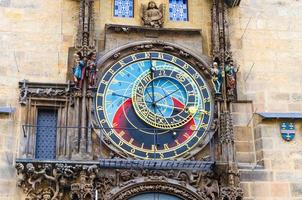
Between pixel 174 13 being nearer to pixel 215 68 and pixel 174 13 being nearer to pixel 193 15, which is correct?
pixel 193 15

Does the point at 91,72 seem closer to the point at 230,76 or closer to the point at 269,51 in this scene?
the point at 230,76

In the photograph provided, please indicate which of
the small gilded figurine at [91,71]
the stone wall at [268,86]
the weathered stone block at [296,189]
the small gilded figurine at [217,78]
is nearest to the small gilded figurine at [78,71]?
the small gilded figurine at [91,71]

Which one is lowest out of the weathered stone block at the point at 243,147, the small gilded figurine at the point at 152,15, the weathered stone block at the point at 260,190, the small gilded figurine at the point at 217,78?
the weathered stone block at the point at 260,190

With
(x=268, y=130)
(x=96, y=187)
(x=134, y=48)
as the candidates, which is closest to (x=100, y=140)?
(x=96, y=187)

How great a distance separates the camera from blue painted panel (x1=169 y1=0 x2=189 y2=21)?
14172 millimetres

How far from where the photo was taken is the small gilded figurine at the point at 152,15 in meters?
13.8

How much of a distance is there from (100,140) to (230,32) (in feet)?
12.5

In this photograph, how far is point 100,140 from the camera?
12609 mm

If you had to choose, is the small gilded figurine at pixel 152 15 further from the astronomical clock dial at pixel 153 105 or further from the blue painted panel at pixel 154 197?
the blue painted panel at pixel 154 197

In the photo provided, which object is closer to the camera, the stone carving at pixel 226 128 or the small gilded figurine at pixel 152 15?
the stone carving at pixel 226 128

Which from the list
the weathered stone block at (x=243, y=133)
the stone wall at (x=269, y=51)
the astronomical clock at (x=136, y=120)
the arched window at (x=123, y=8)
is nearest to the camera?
the astronomical clock at (x=136, y=120)

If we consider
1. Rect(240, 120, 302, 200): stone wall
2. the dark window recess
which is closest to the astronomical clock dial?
the dark window recess

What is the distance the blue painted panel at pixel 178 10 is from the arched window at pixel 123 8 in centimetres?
88

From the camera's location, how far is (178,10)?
1427 centimetres
